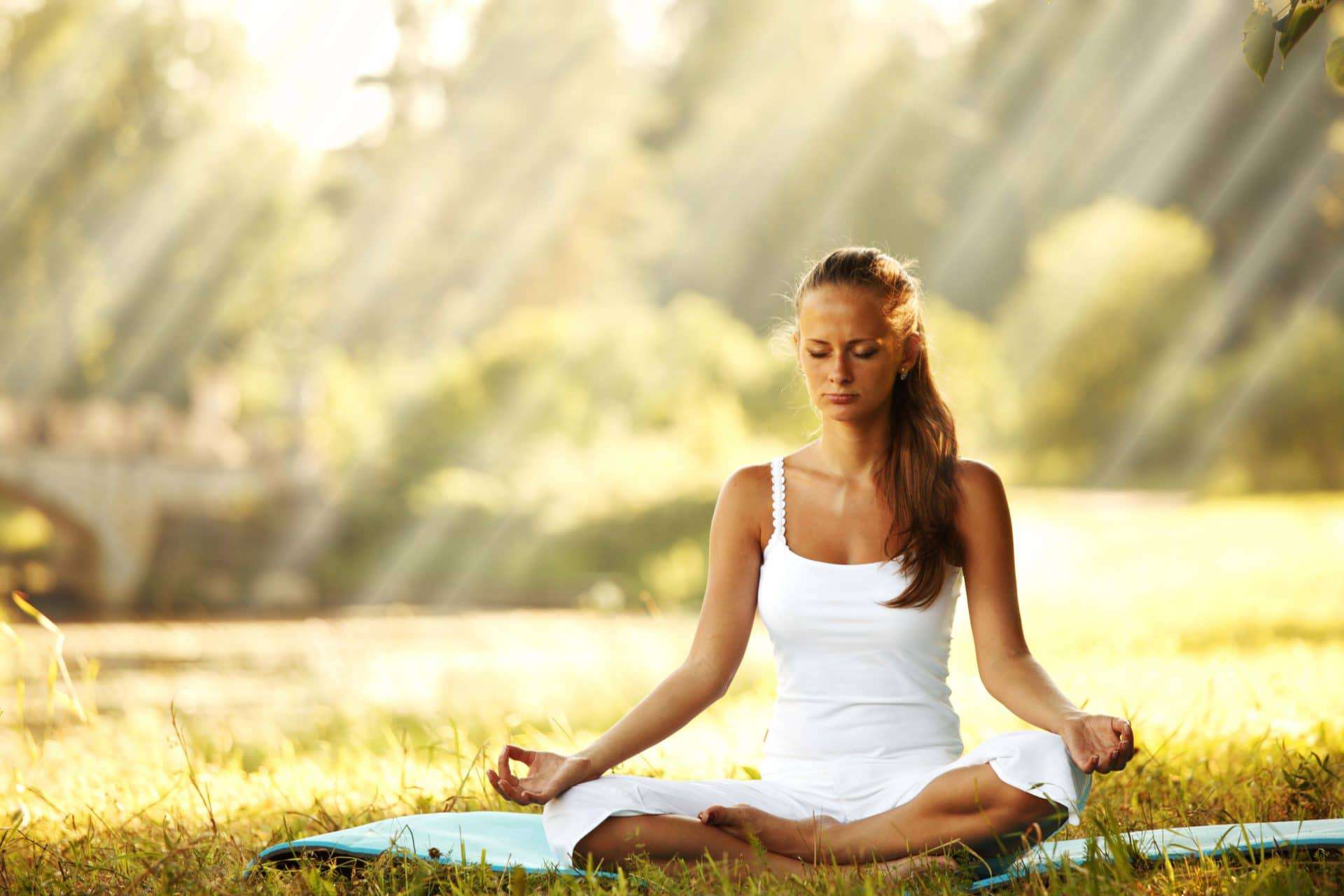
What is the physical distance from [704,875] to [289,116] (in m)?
23.3

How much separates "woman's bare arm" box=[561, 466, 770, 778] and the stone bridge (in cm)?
1927

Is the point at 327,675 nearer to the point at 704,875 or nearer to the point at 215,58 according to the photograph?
the point at 704,875

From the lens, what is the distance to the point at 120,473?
21047 millimetres

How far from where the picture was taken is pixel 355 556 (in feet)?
77.1

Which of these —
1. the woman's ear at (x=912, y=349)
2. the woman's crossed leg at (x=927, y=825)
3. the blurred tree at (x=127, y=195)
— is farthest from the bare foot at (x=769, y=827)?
the blurred tree at (x=127, y=195)

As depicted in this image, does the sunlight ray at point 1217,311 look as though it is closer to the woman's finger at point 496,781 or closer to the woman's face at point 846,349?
the woman's face at point 846,349

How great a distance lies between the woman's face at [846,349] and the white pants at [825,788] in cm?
75

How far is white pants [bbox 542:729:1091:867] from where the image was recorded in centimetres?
239

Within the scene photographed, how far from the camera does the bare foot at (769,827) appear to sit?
2508 mm

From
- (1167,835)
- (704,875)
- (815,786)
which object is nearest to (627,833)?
(704,875)

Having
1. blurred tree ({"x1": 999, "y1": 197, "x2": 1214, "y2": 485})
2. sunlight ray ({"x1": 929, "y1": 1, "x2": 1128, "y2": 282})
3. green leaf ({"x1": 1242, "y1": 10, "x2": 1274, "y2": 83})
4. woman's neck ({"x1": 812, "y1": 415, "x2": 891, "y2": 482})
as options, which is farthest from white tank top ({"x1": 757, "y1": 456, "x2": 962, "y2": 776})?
sunlight ray ({"x1": 929, "y1": 1, "x2": 1128, "y2": 282})

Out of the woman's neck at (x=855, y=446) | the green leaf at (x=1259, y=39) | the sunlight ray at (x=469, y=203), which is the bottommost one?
the woman's neck at (x=855, y=446)

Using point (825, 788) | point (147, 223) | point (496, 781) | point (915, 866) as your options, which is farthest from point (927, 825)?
point (147, 223)

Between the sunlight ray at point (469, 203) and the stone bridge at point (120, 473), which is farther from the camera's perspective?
the sunlight ray at point (469, 203)
